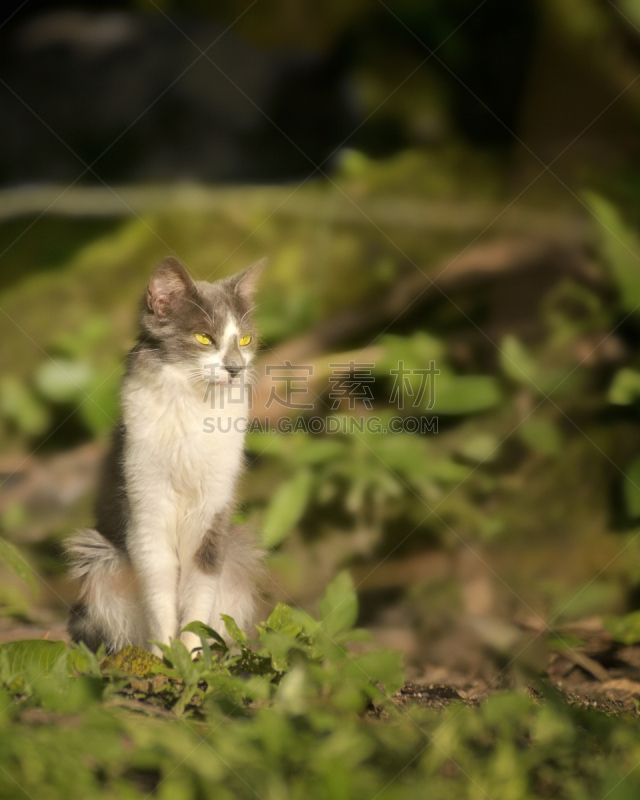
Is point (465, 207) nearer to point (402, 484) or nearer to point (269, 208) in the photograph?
point (269, 208)

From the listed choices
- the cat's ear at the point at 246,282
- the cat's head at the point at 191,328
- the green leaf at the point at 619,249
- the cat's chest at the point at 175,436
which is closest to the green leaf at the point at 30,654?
the cat's chest at the point at 175,436

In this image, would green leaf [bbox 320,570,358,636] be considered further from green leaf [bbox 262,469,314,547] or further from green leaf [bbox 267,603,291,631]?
green leaf [bbox 262,469,314,547]

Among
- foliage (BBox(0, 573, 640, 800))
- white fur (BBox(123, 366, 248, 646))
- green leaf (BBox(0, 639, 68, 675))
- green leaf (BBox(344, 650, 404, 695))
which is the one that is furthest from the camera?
white fur (BBox(123, 366, 248, 646))

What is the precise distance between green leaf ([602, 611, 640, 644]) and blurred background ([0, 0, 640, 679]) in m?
0.14

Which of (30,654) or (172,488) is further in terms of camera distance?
(172,488)

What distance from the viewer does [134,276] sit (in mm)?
2852

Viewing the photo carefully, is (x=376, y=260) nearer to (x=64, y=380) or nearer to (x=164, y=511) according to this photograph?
(x=64, y=380)

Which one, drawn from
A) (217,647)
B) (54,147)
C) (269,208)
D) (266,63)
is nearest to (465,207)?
(269,208)

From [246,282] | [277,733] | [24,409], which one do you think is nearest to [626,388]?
[246,282]

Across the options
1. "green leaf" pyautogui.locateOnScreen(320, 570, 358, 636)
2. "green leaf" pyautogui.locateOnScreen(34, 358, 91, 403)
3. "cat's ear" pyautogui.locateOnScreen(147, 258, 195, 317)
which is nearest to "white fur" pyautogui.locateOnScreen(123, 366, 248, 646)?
"cat's ear" pyautogui.locateOnScreen(147, 258, 195, 317)

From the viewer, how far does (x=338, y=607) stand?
1.56 meters

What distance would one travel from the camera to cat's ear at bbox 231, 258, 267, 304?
1.80 metres

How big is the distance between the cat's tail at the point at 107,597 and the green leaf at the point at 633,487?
1.51 m

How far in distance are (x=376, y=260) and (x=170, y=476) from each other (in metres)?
1.57
